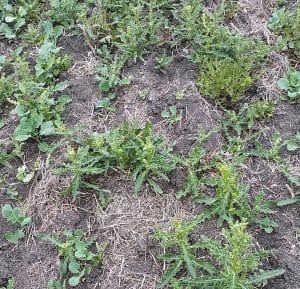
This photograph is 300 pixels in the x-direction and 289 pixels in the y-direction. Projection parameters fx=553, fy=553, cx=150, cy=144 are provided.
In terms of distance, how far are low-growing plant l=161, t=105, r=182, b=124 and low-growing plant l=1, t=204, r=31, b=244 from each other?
3.19 feet

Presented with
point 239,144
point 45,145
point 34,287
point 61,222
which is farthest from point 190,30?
point 34,287

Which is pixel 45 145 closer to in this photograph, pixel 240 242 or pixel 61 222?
pixel 61 222

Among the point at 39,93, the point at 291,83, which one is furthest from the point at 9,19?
the point at 291,83

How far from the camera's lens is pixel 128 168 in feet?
9.89

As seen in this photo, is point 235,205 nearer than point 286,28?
Yes

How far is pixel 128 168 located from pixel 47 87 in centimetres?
79

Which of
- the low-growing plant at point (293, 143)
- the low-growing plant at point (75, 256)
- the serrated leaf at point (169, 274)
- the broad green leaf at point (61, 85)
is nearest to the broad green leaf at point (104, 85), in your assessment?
the broad green leaf at point (61, 85)

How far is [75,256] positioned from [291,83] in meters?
1.65

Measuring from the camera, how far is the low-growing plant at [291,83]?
3331 mm

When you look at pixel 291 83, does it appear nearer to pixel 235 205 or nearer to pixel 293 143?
pixel 293 143

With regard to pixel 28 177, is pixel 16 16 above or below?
above

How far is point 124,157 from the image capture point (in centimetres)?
296

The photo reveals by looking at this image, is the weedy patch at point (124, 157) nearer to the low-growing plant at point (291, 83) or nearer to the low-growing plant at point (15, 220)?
the low-growing plant at point (15, 220)

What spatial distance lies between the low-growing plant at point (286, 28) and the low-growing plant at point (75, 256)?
176cm
